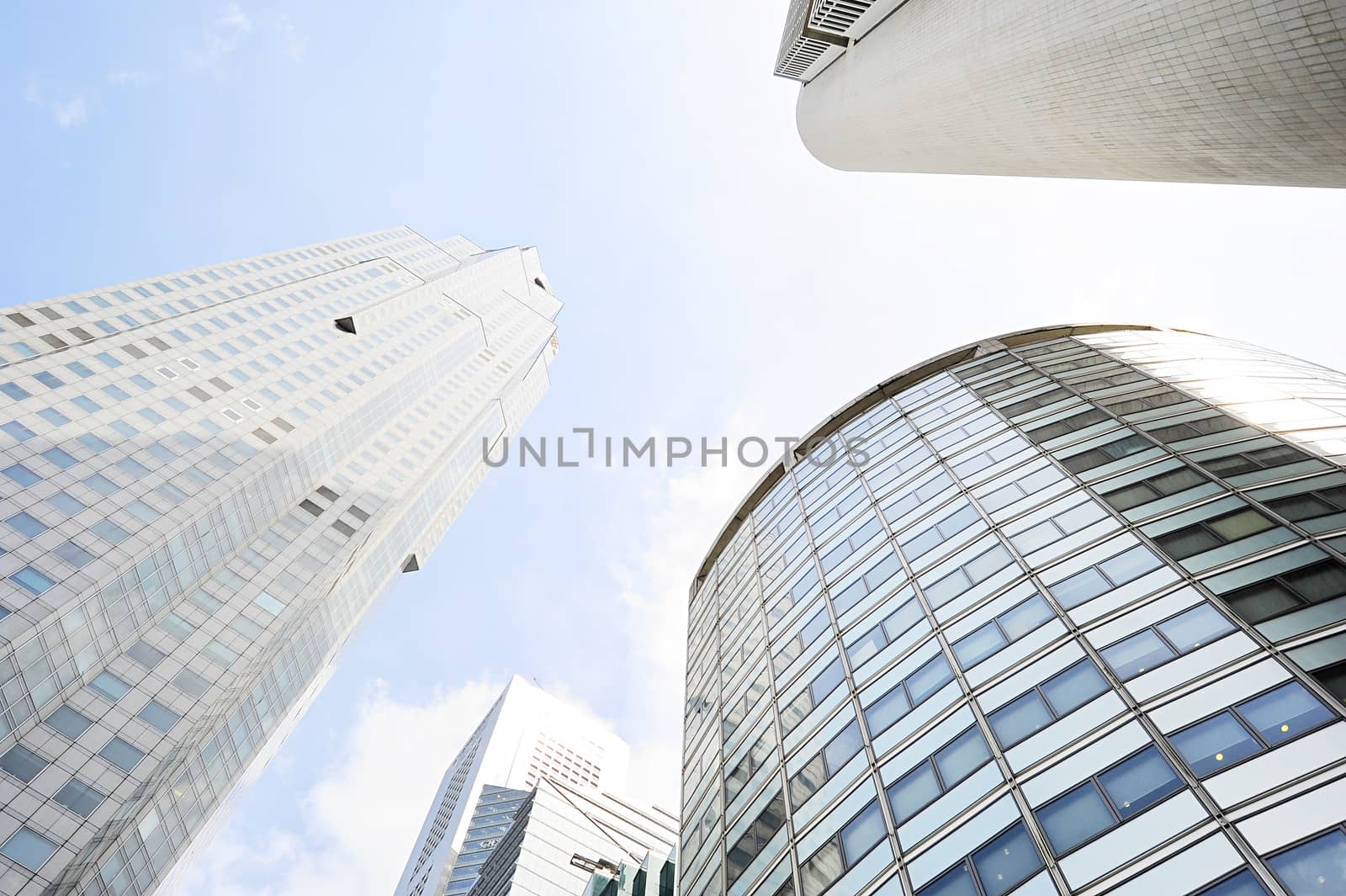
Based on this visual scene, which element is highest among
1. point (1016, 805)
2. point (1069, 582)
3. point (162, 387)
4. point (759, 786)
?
point (1069, 582)

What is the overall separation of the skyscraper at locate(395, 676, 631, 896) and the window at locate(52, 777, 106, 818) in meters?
78.5

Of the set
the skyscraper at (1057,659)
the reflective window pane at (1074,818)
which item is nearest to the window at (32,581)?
the skyscraper at (1057,659)

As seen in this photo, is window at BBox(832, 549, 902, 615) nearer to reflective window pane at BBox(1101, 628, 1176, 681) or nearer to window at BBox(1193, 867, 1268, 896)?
reflective window pane at BBox(1101, 628, 1176, 681)

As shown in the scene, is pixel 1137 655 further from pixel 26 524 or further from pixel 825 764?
pixel 26 524

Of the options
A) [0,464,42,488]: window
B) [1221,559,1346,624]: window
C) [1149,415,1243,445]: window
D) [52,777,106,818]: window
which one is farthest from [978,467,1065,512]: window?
[0,464,42,488]: window

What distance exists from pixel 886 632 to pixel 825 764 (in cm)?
501

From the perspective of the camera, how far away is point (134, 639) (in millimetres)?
42656

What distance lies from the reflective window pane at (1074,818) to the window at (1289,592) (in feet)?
17.9

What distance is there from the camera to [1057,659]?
17.7m

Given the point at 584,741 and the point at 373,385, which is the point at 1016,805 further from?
the point at 584,741

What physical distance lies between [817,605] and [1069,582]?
1072 cm

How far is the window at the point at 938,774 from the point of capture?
55.6ft

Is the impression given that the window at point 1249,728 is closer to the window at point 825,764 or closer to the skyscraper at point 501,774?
the window at point 825,764

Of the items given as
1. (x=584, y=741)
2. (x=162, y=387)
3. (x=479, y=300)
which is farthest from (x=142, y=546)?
(x=584, y=741)
